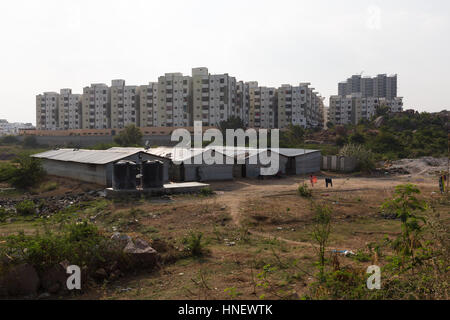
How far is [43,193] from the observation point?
22.8 metres

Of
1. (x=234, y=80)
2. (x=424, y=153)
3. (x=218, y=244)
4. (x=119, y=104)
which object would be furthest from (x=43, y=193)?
(x=119, y=104)

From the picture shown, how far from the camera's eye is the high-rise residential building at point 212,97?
74.1m

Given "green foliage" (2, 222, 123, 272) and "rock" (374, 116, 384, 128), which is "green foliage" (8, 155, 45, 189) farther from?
"rock" (374, 116, 384, 128)

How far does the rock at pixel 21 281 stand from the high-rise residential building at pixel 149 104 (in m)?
74.7

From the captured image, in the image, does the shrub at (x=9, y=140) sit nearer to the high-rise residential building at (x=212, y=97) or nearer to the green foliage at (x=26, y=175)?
the high-rise residential building at (x=212, y=97)

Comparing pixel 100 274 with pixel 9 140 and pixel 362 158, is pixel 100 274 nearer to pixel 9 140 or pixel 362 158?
pixel 362 158

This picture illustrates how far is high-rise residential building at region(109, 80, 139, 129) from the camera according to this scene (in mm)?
83500

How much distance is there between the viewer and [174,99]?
77.6m

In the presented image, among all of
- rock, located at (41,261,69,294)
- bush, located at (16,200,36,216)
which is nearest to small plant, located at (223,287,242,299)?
rock, located at (41,261,69,294)

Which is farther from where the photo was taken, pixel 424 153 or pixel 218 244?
pixel 424 153

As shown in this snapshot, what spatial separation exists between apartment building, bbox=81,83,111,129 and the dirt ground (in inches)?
2625
